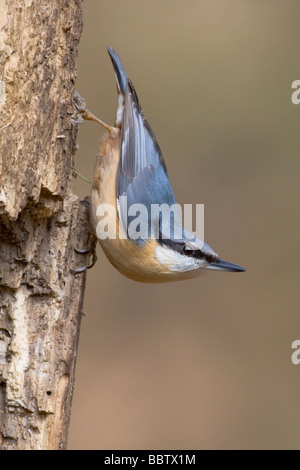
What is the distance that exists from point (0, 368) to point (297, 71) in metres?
3.17

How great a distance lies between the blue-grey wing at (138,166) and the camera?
8.20 feet

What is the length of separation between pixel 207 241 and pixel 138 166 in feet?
5.09

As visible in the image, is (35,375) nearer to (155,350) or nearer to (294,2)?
(155,350)

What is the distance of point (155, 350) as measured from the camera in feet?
12.9

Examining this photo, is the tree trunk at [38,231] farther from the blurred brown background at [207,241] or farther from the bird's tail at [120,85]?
the blurred brown background at [207,241]

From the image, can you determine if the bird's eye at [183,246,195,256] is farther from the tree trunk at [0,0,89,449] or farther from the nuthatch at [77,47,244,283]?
the tree trunk at [0,0,89,449]

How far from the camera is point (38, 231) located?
2.21 meters

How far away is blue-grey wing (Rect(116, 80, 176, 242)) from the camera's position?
2.50 m

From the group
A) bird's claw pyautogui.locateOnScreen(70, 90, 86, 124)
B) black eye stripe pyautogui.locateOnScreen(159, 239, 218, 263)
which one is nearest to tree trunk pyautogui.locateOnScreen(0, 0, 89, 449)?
bird's claw pyautogui.locateOnScreen(70, 90, 86, 124)

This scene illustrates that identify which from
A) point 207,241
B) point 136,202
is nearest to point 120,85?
point 136,202

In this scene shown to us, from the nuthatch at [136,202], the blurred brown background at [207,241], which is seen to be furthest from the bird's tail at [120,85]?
the blurred brown background at [207,241]

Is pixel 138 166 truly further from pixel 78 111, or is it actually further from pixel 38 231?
pixel 38 231

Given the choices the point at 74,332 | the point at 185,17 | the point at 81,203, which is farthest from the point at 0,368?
the point at 185,17

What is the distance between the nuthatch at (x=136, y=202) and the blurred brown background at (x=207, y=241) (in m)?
1.31
